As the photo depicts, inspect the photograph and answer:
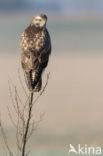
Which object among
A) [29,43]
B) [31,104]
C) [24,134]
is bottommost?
[24,134]

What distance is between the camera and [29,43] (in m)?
6.84

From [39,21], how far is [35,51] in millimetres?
794

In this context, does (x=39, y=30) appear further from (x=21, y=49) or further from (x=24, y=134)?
(x=24, y=134)

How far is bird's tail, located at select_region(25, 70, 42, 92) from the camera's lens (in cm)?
622

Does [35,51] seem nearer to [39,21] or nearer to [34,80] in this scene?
[34,80]

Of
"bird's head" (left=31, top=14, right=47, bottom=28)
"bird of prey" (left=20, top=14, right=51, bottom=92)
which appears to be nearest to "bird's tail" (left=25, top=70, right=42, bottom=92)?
"bird of prey" (left=20, top=14, right=51, bottom=92)

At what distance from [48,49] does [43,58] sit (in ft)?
0.82

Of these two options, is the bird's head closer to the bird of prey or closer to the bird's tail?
the bird of prey

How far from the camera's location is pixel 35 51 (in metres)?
6.70

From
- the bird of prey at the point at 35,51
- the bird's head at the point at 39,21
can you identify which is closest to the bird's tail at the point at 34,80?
the bird of prey at the point at 35,51

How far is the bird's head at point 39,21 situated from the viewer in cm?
718

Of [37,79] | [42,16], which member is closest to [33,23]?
[42,16]

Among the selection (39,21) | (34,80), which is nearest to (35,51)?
(34,80)

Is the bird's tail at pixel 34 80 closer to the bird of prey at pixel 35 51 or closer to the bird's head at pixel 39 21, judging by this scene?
the bird of prey at pixel 35 51
